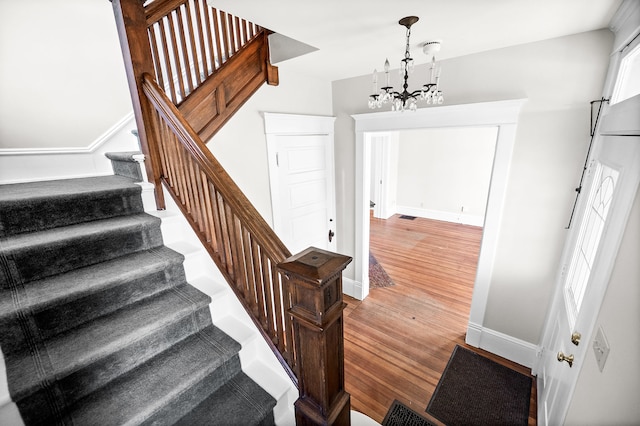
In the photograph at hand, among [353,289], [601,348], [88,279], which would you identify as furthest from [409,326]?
[88,279]

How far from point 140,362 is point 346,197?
2585 mm

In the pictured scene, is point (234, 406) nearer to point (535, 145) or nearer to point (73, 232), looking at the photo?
point (73, 232)

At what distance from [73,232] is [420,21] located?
233 cm

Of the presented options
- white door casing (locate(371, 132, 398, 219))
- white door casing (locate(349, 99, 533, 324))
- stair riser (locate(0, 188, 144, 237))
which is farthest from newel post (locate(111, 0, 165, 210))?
white door casing (locate(371, 132, 398, 219))

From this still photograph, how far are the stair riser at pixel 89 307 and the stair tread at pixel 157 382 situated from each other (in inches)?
13.1

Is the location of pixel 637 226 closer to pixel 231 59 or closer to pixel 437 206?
pixel 231 59

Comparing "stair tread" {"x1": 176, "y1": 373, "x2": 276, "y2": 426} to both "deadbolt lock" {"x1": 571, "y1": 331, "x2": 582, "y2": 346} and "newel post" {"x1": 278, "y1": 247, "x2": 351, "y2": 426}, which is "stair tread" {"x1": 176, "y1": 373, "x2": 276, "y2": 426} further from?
"deadbolt lock" {"x1": 571, "y1": 331, "x2": 582, "y2": 346}

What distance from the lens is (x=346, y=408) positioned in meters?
1.15

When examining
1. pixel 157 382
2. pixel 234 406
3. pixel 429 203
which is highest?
pixel 157 382

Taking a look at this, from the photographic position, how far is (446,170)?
6074 mm

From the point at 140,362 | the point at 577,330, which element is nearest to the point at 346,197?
the point at 577,330

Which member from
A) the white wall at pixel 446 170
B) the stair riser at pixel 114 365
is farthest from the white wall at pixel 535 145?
the white wall at pixel 446 170

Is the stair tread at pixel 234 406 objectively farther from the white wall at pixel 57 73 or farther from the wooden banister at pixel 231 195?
the white wall at pixel 57 73

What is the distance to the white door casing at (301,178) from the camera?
2572 millimetres
